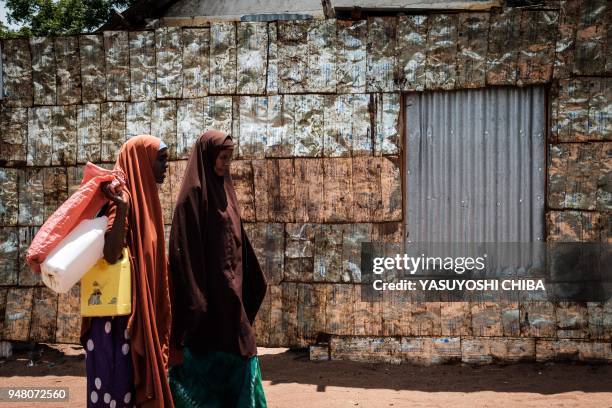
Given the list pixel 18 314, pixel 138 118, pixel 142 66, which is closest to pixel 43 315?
pixel 18 314

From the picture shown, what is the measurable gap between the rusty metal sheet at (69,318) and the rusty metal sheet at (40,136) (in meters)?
1.24

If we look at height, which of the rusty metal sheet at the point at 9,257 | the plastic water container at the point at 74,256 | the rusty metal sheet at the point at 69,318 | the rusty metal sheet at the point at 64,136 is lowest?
the rusty metal sheet at the point at 69,318

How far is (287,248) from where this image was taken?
18.6 ft

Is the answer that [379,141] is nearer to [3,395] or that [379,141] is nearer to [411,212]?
[411,212]

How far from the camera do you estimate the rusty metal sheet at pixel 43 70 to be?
5.92 m

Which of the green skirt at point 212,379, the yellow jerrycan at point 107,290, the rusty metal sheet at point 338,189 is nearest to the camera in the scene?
the yellow jerrycan at point 107,290

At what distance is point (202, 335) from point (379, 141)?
2.74 m

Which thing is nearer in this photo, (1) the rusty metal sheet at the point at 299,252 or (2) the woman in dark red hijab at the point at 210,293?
(2) the woman in dark red hijab at the point at 210,293

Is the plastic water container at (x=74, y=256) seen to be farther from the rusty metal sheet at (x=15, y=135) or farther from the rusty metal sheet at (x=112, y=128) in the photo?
the rusty metal sheet at (x=15, y=135)

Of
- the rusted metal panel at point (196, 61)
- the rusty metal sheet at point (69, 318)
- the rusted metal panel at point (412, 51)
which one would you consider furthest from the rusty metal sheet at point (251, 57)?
the rusty metal sheet at point (69, 318)

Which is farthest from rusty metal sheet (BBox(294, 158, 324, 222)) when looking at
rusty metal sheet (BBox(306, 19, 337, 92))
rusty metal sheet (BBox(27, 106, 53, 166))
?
rusty metal sheet (BBox(27, 106, 53, 166))

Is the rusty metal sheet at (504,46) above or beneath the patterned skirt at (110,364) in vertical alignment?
above

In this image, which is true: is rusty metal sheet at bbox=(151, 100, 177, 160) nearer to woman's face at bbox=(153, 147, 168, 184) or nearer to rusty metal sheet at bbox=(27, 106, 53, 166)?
rusty metal sheet at bbox=(27, 106, 53, 166)

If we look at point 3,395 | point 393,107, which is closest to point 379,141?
point 393,107
